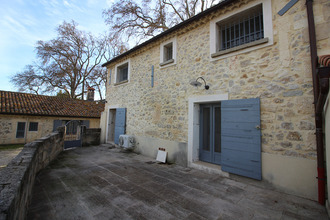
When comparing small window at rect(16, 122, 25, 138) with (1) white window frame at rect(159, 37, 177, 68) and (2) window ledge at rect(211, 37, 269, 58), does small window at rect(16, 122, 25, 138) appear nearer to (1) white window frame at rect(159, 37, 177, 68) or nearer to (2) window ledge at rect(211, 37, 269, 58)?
(1) white window frame at rect(159, 37, 177, 68)

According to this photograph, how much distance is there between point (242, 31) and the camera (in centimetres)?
423

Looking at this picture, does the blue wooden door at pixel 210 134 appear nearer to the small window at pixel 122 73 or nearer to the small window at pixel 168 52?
the small window at pixel 168 52

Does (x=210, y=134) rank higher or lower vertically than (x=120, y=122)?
lower

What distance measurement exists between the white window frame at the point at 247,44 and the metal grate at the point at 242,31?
225mm

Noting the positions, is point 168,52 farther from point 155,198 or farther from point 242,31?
point 155,198

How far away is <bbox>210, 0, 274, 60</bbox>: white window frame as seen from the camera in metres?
3.46

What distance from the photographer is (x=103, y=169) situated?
14.2ft

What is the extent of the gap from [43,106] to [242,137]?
14619mm

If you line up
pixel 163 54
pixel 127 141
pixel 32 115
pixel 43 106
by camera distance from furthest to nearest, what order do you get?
pixel 43 106
pixel 32 115
pixel 127 141
pixel 163 54

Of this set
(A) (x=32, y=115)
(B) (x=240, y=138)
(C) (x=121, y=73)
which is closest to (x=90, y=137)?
(C) (x=121, y=73)

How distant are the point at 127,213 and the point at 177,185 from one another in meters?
1.36

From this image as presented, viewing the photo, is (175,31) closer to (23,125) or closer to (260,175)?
(260,175)

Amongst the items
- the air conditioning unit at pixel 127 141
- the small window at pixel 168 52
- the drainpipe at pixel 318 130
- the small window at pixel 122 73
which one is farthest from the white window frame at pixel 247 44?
the small window at pixel 122 73

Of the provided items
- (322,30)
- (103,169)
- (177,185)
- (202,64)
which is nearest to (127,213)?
(177,185)
